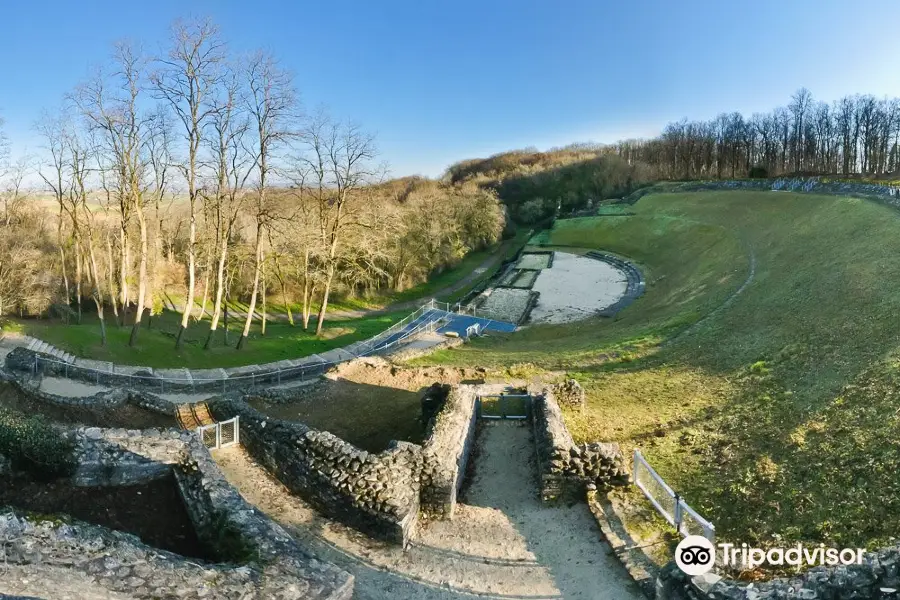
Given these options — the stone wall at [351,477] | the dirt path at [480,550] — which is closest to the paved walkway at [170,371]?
the dirt path at [480,550]

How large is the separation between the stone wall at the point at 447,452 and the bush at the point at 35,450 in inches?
256

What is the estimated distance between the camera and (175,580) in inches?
260

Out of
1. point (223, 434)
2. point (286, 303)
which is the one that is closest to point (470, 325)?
point (286, 303)

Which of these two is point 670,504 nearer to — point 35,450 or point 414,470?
point 414,470

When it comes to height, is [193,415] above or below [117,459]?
below

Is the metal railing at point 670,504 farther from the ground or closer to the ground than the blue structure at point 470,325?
farther from the ground

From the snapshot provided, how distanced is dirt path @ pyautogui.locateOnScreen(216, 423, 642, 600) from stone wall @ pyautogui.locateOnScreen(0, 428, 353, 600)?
66.6 inches

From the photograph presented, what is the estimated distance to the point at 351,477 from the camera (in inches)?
428

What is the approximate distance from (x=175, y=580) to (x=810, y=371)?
16105 millimetres

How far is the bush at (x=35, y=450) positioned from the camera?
377 inches

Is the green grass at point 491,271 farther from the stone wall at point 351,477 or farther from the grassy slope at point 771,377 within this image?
the stone wall at point 351,477

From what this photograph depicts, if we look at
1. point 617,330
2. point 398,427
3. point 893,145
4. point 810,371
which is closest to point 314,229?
point 617,330

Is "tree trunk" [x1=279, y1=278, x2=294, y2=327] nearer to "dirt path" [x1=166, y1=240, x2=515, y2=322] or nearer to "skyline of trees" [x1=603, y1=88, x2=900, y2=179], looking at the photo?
"dirt path" [x1=166, y1=240, x2=515, y2=322]

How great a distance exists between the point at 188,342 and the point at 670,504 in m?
24.7
